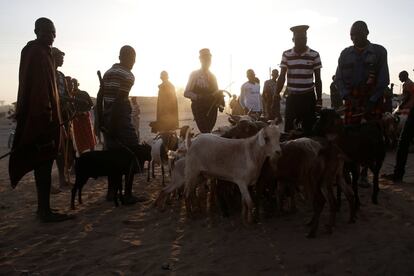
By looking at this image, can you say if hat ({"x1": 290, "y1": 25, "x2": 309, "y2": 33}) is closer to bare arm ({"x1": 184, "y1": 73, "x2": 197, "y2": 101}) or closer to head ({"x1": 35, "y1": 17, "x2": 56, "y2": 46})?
bare arm ({"x1": 184, "y1": 73, "x2": 197, "y2": 101})

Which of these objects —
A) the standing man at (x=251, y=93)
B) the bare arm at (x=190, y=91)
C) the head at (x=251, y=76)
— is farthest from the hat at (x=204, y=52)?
the head at (x=251, y=76)

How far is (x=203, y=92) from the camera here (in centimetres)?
783

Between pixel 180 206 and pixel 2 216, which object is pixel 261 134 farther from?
pixel 2 216

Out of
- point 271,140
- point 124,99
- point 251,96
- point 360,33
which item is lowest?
point 271,140

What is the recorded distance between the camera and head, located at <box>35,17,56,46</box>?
5773 millimetres

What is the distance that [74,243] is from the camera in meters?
5.06

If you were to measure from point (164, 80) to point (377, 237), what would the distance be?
8.33 meters

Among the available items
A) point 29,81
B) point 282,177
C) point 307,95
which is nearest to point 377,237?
point 282,177

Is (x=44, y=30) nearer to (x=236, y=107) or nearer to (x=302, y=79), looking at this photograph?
→ (x=302, y=79)

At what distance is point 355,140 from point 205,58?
3177mm

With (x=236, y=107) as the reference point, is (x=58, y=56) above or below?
above

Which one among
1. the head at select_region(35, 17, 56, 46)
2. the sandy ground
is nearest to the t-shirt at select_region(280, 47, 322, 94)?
the sandy ground

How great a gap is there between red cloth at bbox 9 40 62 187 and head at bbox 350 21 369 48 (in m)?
4.72

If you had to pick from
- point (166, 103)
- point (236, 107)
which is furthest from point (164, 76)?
point (236, 107)
